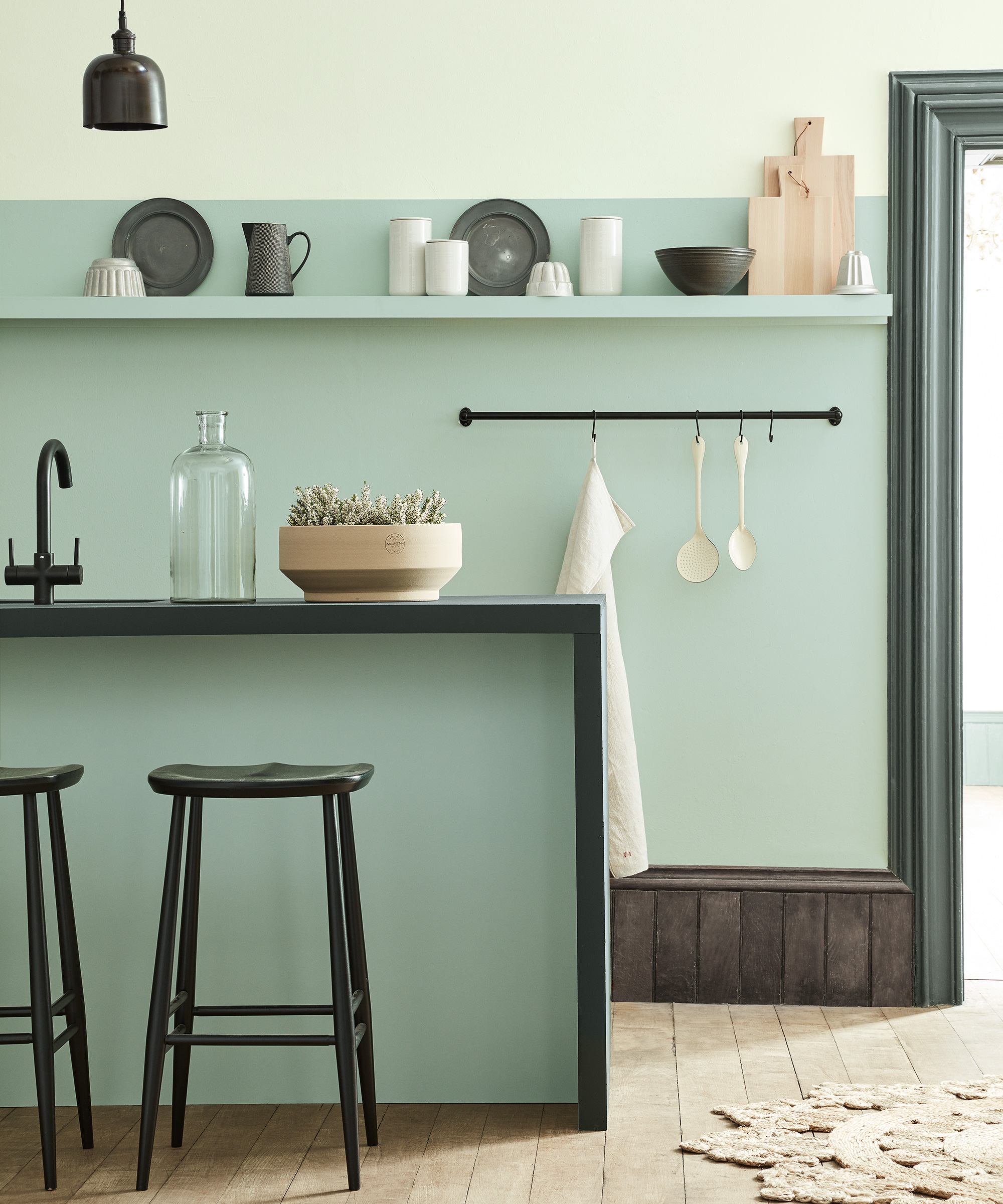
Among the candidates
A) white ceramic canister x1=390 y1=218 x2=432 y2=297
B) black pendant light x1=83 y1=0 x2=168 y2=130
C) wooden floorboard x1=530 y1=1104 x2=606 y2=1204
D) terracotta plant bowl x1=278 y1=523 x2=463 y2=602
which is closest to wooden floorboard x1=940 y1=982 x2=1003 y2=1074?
wooden floorboard x1=530 y1=1104 x2=606 y2=1204

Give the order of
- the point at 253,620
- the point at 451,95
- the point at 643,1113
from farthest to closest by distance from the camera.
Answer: the point at 451,95 → the point at 643,1113 → the point at 253,620

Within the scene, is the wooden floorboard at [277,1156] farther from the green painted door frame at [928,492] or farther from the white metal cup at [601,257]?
the white metal cup at [601,257]

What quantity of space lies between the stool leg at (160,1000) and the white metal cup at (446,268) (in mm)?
1500

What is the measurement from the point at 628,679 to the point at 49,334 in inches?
67.9

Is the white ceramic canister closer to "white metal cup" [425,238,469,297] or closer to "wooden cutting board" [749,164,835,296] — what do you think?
"white metal cup" [425,238,469,297]

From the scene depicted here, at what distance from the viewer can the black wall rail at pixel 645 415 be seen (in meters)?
3.16

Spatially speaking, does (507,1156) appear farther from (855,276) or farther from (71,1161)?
(855,276)

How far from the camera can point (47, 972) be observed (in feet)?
7.10

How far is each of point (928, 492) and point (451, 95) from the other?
156cm

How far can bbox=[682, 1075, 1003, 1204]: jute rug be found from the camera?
2115 mm

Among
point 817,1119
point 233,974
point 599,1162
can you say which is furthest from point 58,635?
point 817,1119

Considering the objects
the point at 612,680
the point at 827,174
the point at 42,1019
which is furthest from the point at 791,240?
the point at 42,1019

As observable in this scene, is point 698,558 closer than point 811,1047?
No

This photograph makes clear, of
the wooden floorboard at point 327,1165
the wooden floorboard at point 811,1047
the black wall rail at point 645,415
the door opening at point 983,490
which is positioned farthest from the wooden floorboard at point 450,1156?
the door opening at point 983,490
